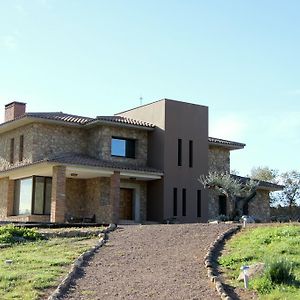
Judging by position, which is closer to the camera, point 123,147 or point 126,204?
point 126,204

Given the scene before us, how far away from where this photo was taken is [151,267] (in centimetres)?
1242

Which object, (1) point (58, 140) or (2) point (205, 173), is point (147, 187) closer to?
(2) point (205, 173)

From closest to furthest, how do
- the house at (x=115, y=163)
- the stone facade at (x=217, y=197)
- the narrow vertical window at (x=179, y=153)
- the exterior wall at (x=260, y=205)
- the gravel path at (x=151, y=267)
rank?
the gravel path at (x=151, y=267)
the house at (x=115, y=163)
the narrow vertical window at (x=179, y=153)
the stone facade at (x=217, y=197)
the exterior wall at (x=260, y=205)

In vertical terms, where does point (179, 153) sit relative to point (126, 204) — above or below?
above

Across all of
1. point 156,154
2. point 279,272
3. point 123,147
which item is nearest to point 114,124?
point 123,147

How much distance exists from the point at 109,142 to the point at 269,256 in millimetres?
Answer: 19061

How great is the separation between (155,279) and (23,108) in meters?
23.6

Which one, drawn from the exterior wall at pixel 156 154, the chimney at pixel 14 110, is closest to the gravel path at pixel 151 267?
the exterior wall at pixel 156 154

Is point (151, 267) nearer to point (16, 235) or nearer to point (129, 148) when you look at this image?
point (16, 235)

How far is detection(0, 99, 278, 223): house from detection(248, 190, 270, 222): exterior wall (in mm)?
3906

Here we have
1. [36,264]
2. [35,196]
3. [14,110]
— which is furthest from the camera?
[14,110]

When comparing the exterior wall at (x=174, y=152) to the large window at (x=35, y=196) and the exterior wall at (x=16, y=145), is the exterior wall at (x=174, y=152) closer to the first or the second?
the large window at (x=35, y=196)

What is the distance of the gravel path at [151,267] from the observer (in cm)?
1041

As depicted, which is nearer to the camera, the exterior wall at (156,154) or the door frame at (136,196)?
the exterior wall at (156,154)
